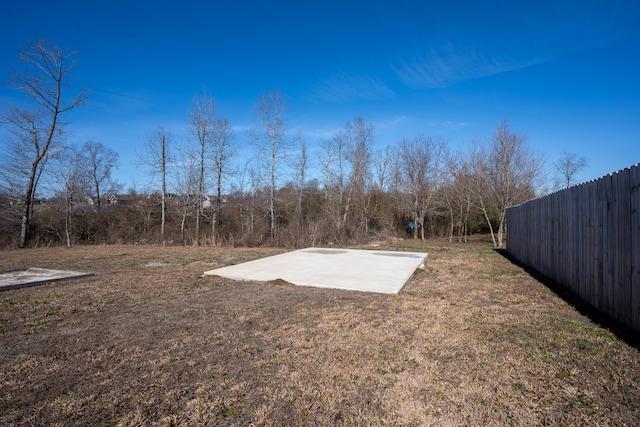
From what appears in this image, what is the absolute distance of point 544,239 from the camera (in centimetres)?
621

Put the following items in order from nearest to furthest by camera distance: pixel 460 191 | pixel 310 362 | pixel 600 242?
pixel 310 362
pixel 600 242
pixel 460 191

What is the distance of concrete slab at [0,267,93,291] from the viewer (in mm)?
5412

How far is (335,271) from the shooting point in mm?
6289

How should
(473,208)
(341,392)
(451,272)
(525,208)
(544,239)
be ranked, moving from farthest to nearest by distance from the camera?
(473,208) → (525,208) → (451,272) → (544,239) → (341,392)

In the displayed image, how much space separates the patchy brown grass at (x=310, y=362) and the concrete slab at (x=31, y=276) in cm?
106

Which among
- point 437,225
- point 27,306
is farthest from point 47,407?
point 437,225

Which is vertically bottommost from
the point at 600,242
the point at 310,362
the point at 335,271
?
the point at 310,362

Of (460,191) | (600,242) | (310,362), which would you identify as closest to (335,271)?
(310,362)

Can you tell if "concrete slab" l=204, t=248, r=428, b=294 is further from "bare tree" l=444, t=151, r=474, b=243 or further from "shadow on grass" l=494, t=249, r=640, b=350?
"bare tree" l=444, t=151, r=474, b=243

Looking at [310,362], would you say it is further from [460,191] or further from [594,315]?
[460,191]

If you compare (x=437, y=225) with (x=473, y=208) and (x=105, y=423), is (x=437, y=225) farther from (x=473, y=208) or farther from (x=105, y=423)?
(x=105, y=423)

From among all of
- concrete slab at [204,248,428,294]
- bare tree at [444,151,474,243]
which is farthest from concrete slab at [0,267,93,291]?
bare tree at [444,151,474,243]

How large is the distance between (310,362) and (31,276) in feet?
21.3

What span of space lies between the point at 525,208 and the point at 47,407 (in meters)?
8.98
